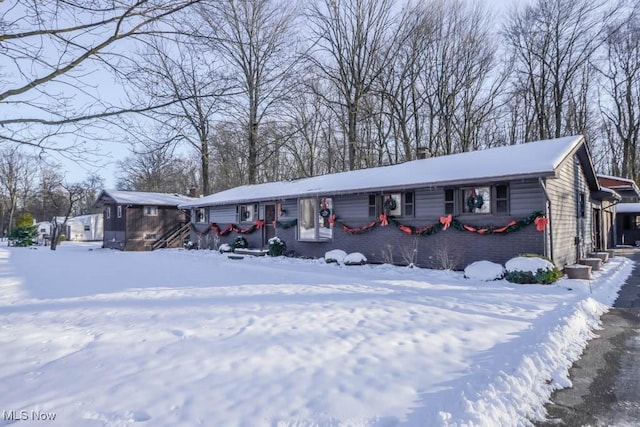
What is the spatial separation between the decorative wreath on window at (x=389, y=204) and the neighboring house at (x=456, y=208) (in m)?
0.03

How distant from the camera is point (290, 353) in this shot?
15.1ft

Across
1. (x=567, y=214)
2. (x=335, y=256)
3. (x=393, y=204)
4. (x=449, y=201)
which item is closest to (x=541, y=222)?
(x=449, y=201)

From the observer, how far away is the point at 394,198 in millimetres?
13266

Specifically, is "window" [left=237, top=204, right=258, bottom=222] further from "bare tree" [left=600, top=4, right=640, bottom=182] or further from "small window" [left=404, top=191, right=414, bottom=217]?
"bare tree" [left=600, top=4, right=640, bottom=182]

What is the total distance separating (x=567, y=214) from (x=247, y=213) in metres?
13.6

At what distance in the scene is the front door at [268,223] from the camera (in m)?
18.2

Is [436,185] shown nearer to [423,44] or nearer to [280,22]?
[280,22]

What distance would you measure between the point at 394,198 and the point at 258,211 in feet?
25.6

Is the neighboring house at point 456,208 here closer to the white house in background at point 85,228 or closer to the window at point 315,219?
the window at point 315,219

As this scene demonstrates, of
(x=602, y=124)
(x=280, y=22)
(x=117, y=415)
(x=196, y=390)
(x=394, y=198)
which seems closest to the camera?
(x=117, y=415)

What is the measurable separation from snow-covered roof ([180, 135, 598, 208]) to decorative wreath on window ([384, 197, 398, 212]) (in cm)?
65

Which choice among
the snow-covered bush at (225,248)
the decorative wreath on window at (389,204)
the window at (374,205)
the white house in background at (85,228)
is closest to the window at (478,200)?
the decorative wreath on window at (389,204)

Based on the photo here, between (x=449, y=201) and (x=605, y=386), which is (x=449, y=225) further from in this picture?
(x=605, y=386)

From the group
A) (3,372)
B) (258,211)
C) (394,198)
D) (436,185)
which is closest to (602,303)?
Answer: (436,185)
